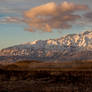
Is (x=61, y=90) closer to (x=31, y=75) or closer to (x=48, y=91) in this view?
(x=48, y=91)

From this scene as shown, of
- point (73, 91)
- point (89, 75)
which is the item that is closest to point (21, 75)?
point (89, 75)

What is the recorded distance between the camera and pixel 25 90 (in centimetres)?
4216

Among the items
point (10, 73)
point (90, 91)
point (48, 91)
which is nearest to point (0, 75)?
point (10, 73)

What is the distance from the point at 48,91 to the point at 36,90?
290cm

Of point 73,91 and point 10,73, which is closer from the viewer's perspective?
point 73,91

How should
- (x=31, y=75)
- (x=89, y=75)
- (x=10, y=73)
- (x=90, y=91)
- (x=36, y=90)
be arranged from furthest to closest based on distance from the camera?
1. (x=10, y=73)
2. (x=31, y=75)
3. (x=89, y=75)
4. (x=36, y=90)
5. (x=90, y=91)

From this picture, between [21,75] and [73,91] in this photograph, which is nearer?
[73,91]

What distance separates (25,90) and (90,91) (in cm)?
1160

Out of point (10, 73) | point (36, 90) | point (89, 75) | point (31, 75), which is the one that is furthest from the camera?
point (10, 73)

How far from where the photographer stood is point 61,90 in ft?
132

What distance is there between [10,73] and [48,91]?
3092 centimetres

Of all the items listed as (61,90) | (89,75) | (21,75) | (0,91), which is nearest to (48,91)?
(61,90)

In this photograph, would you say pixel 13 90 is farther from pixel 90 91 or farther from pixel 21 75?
pixel 21 75

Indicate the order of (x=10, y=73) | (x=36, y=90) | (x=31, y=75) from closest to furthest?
(x=36, y=90) < (x=31, y=75) < (x=10, y=73)
